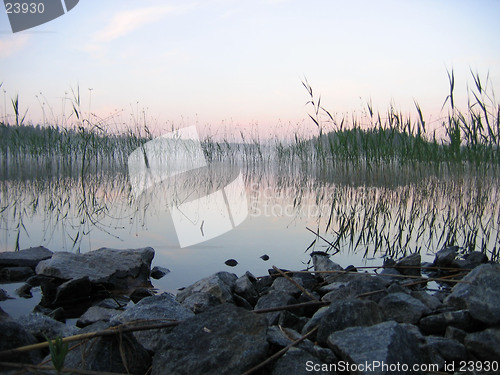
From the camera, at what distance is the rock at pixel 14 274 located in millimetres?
2900

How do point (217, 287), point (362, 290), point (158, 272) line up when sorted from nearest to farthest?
point (362, 290) → point (217, 287) → point (158, 272)

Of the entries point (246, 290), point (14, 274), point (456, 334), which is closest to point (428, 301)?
point (456, 334)

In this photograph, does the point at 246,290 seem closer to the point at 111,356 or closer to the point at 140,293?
the point at 140,293

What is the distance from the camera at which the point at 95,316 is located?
2150mm

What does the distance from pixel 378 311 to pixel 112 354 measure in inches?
41.3

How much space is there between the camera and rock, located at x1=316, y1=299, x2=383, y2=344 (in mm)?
1601

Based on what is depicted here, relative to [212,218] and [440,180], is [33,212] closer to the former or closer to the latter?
[212,218]

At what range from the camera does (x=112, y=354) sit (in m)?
1.40

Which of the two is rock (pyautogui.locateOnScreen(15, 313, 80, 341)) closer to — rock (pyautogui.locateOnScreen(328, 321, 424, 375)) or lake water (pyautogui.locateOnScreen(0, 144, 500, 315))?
lake water (pyautogui.locateOnScreen(0, 144, 500, 315))

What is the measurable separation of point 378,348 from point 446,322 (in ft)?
2.00

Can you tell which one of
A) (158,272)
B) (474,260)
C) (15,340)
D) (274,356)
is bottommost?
(474,260)

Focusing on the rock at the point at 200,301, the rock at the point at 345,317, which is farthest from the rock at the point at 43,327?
the rock at the point at 345,317

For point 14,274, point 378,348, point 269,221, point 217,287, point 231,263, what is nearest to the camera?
point 378,348

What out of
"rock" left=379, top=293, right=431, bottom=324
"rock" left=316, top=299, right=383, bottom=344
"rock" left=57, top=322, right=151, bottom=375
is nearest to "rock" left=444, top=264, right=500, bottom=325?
"rock" left=379, top=293, right=431, bottom=324
